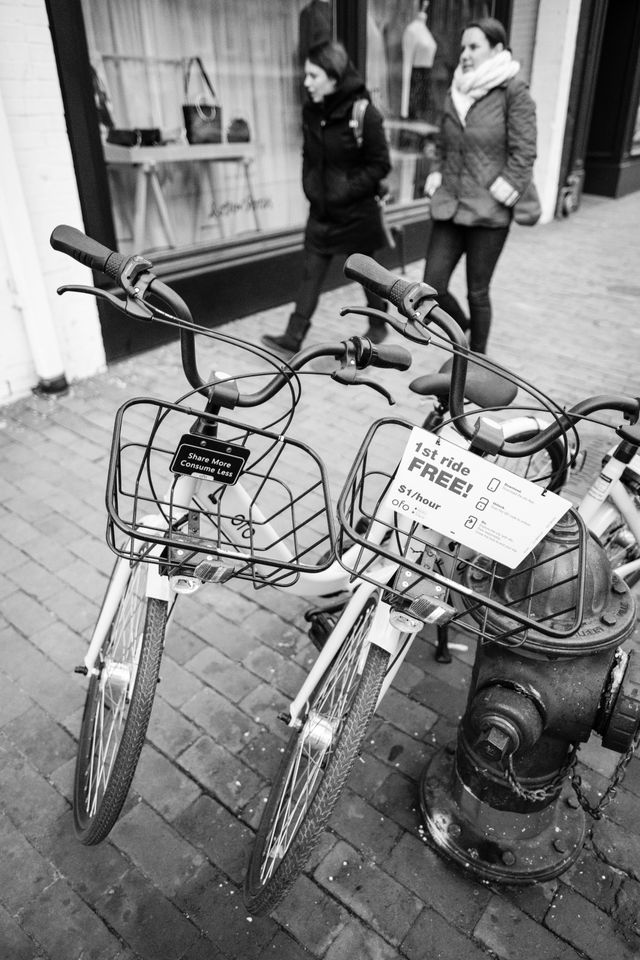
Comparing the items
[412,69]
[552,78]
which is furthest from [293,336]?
[552,78]

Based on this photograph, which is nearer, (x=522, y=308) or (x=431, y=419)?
(x=431, y=419)

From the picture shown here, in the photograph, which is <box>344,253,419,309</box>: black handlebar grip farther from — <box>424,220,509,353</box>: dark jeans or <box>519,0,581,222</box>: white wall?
<box>519,0,581,222</box>: white wall

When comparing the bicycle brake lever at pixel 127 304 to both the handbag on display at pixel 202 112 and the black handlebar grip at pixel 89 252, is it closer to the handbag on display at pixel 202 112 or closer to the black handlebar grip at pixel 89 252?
the black handlebar grip at pixel 89 252

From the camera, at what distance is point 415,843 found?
2240 mm

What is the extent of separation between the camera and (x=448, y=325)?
5.15 feet

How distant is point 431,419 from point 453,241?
272cm

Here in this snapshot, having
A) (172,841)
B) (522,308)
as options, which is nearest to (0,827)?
(172,841)

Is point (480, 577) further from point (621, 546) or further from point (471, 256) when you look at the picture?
point (471, 256)

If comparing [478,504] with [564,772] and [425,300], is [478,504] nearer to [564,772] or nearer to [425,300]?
[425,300]

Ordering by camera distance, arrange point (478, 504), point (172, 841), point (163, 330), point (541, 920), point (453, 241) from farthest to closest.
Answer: point (163, 330) < point (453, 241) < point (172, 841) < point (541, 920) < point (478, 504)

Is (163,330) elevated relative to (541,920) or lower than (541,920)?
elevated

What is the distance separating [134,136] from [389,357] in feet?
16.4

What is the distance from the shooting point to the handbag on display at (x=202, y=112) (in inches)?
237

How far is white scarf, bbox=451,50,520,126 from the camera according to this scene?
428cm
